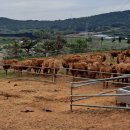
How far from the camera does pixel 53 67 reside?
2341 cm

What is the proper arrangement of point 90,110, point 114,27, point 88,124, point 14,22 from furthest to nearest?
1. point 14,22
2. point 114,27
3. point 90,110
4. point 88,124

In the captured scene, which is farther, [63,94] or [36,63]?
[36,63]

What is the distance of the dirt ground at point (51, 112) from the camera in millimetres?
11117

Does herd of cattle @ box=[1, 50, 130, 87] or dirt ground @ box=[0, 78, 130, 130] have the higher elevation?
herd of cattle @ box=[1, 50, 130, 87]

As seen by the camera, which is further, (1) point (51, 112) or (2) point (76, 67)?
(2) point (76, 67)

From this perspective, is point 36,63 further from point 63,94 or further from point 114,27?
point 114,27

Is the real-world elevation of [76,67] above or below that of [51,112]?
above

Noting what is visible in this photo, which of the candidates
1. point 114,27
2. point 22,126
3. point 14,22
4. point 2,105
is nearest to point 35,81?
point 2,105

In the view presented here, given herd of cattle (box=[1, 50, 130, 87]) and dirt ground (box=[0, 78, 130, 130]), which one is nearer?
dirt ground (box=[0, 78, 130, 130])

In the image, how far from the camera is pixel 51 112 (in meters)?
13.5

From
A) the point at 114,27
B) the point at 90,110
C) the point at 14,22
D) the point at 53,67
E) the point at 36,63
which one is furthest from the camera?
the point at 14,22

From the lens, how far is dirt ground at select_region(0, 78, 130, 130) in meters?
11.1

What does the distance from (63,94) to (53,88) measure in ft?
6.14

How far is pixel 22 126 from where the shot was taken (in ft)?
37.3
